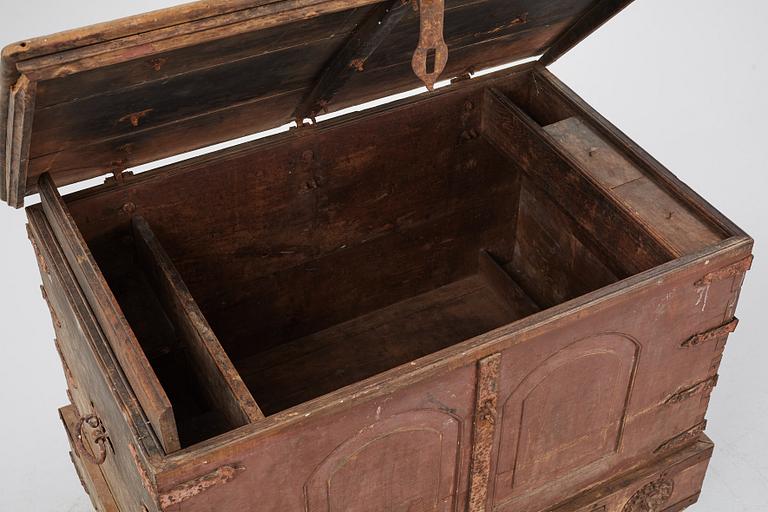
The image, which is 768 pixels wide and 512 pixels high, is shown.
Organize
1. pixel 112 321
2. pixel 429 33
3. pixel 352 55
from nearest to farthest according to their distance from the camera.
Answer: pixel 112 321 → pixel 429 33 → pixel 352 55

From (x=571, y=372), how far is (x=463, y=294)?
4.09ft

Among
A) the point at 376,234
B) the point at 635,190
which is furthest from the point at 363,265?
the point at 635,190

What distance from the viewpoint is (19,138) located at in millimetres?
3293

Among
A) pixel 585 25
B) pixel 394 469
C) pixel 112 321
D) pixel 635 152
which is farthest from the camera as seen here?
pixel 585 25

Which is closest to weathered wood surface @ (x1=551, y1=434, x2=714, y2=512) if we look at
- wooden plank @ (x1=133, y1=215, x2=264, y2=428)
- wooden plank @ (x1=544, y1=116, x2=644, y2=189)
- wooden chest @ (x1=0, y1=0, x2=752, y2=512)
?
wooden chest @ (x1=0, y1=0, x2=752, y2=512)

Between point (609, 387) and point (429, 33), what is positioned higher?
point (429, 33)

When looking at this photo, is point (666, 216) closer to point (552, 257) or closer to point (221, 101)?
point (552, 257)

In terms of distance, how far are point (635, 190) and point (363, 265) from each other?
1.17 m

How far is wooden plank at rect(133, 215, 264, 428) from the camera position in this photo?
10.7 ft

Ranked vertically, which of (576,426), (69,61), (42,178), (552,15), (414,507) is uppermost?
(552,15)

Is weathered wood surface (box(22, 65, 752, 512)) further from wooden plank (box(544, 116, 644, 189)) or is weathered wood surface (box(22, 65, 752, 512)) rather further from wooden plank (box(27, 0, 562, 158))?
wooden plank (box(27, 0, 562, 158))

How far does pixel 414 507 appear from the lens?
3715 millimetres

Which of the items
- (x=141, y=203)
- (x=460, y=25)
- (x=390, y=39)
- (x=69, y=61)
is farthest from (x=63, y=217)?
(x=460, y=25)

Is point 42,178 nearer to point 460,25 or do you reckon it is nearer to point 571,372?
point 460,25
